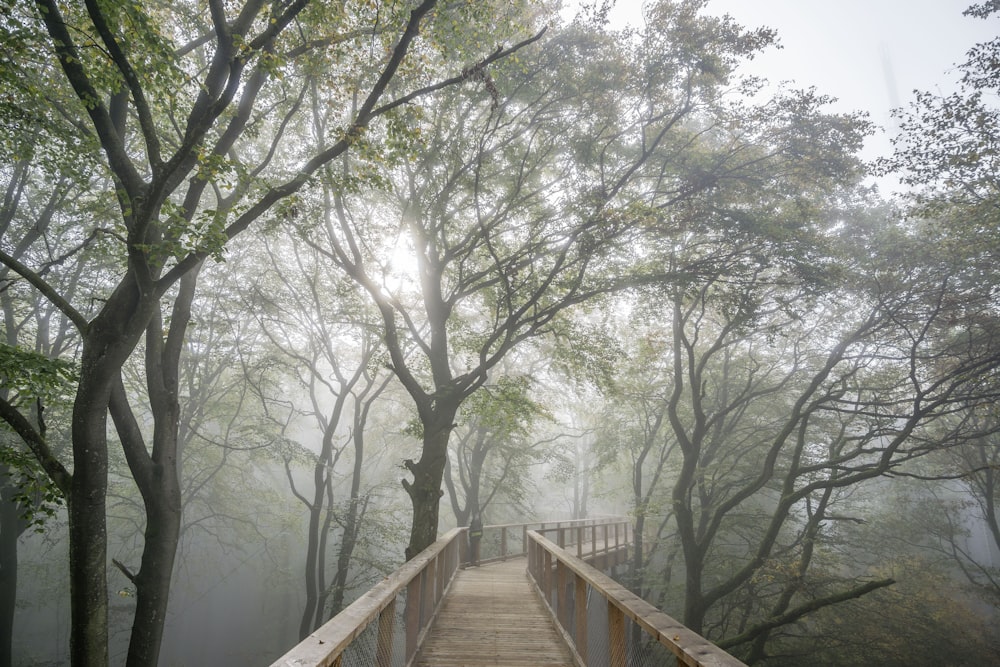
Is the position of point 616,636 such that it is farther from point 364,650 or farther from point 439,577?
point 439,577

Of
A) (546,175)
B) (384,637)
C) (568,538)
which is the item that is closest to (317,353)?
(546,175)

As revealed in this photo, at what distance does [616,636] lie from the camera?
11.8 ft

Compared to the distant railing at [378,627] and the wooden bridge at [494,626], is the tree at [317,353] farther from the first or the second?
the distant railing at [378,627]

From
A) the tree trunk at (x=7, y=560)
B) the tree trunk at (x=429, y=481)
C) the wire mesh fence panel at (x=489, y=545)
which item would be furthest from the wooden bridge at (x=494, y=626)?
the wire mesh fence panel at (x=489, y=545)

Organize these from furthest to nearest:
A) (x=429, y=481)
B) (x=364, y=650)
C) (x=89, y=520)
A: (x=429, y=481), (x=89, y=520), (x=364, y=650)

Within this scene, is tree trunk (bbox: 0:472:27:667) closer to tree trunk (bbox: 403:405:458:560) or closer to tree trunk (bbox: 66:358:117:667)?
tree trunk (bbox: 66:358:117:667)

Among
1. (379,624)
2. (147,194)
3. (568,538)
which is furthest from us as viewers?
(568,538)

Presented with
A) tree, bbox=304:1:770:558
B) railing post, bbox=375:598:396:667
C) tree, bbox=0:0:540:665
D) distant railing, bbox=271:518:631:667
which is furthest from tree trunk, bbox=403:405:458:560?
railing post, bbox=375:598:396:667

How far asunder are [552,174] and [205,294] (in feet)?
40.2

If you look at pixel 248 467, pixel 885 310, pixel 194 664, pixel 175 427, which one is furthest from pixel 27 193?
pixel 194 664

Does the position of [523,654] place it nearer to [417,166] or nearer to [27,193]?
[417,166]

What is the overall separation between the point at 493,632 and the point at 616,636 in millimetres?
2947

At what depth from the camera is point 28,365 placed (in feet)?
18.1

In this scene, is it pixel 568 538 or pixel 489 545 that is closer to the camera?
pixel 568 538
